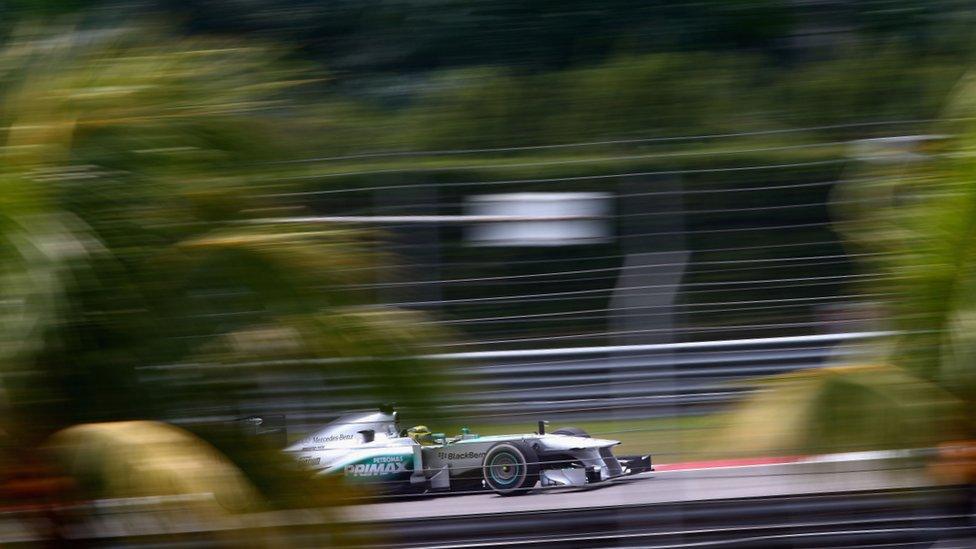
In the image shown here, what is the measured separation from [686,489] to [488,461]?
503 millimetres

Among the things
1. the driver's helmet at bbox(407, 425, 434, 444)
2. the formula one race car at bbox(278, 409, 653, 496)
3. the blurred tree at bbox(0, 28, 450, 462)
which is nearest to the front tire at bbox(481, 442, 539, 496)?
the formula one race car at bbox(278, 409, 653, 496)

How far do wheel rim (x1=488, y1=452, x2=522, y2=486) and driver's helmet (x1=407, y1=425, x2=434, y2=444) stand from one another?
0.58 ft

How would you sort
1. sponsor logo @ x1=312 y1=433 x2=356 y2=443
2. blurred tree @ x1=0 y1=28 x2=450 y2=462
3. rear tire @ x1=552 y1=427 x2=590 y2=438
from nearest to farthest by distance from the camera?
blurred tree @ x1=0 y1=28 x2=450 y2=462
sponsor logo @ x1=312 y1=433 x2=356 y2=443
rear tire @ x1=552 y1=427 x2=590 y2=438

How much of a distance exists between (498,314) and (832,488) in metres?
0.94

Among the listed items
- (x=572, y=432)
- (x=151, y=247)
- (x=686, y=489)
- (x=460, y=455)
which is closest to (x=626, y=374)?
(x=572, y=432)

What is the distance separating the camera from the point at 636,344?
3074mm

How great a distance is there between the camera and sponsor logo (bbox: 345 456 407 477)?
291cm

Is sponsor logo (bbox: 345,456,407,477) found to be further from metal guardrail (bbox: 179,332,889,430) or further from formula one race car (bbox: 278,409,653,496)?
metal guardrail (bbox: 179,332,889,430)

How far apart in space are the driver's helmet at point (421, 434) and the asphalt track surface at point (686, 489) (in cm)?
16

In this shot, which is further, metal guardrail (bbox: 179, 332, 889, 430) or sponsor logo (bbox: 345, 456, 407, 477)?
→ metal guardrail (bbox: 179, 332, 889, 430)

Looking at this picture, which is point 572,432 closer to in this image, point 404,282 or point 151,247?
point 404,282

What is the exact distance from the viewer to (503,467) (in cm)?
306

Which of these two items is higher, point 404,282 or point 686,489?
point 404,282

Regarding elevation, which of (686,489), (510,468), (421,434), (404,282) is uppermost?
(404,282)
